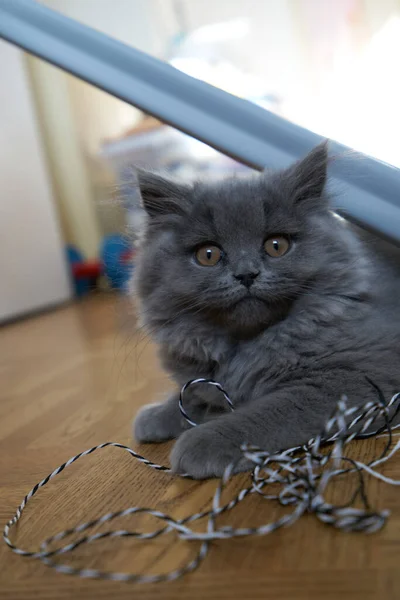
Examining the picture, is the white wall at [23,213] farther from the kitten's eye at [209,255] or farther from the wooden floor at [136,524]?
the kitten's eye at [209,255]

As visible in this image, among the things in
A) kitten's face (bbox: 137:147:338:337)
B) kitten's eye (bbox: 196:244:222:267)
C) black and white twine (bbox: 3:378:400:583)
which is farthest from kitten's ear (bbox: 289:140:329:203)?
black and white twine (bbox: 3:378:400:583)

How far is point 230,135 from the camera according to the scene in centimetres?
138

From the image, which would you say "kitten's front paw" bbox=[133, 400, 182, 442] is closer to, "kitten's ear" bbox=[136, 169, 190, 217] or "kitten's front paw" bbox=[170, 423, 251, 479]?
"kitten's front paw" bbox=[170, 423, 251, 479]

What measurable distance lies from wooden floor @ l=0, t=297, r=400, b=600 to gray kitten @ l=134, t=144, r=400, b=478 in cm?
11

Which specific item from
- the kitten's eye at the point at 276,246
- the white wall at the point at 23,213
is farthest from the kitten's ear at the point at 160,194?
the white wall at the point at 23,213

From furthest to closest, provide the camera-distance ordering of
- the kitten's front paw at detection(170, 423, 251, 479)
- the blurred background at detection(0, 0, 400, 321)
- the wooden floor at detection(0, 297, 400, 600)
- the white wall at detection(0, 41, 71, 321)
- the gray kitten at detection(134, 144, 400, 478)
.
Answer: the white wall at detection(0, 41, 71, 321) → the blurred background at detection(0, 0, 400, 321) → the gray kitten at detection(134, 144, 400, 478) → the kitten's front paw at detection(170, 423, 251, 479) → the wooden floor at detection(0, 297, 400, 600)

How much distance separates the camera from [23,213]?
4055mm

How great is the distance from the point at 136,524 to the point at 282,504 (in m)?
0.20

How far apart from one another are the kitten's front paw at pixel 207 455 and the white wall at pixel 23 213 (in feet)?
9.88

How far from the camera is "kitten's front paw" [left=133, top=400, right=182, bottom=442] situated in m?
1.20

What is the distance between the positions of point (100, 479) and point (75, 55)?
0.99 m

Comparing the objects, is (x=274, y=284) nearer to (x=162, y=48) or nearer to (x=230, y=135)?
(x=230, y=135)

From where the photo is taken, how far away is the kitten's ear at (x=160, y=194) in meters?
1.15

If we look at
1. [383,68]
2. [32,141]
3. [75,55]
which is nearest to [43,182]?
[32,141]
